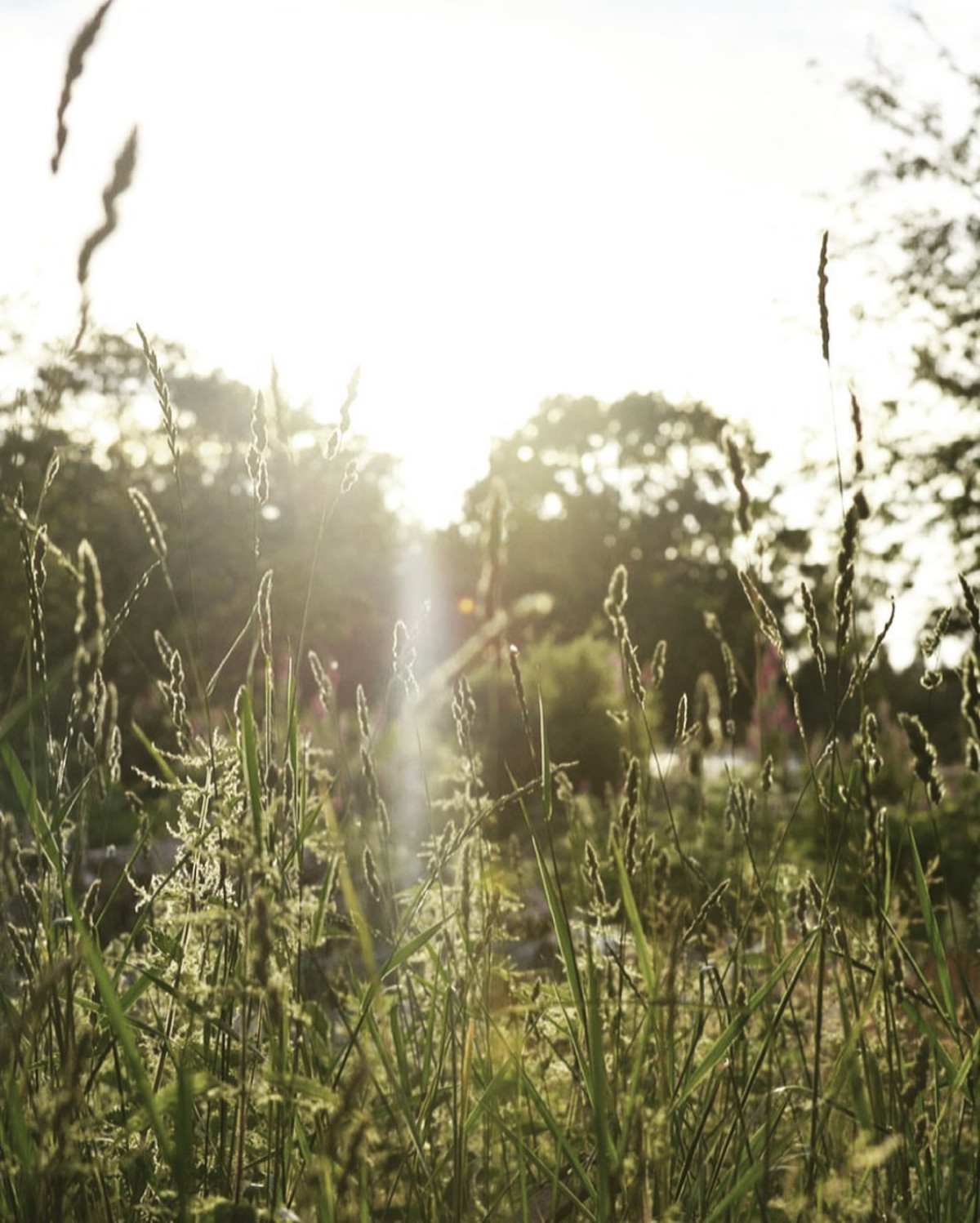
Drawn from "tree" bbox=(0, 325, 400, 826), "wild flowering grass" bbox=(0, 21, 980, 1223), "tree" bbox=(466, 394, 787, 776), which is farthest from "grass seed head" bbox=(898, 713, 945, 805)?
"tree" bbox=(466, 394, 787, 776)

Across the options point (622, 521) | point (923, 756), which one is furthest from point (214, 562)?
point (622, 521)

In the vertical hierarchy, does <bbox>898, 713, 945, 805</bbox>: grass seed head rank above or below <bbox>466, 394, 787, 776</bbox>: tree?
below

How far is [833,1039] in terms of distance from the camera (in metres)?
2.11

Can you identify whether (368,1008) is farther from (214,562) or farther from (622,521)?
(622,521)

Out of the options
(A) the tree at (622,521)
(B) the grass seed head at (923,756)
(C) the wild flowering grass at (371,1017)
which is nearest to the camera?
(C) the wild flowering grass at (371,1017)

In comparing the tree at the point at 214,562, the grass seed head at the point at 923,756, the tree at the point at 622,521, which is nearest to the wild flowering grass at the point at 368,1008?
the grass seed head at the point at 923,756

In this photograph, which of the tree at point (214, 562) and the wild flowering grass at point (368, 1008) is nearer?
the wild flowering grass at point (368, 1008)

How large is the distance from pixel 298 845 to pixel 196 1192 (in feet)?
1.30

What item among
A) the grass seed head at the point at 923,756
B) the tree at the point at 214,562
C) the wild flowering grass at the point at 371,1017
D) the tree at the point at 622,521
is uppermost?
the tree at the point at 622,521

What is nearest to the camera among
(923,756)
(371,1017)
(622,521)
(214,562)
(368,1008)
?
(368,1008)

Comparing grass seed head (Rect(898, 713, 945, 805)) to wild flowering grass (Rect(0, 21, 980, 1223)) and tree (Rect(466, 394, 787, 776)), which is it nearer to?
wild flowering grass (Rect(0, 21, 980, 1223))

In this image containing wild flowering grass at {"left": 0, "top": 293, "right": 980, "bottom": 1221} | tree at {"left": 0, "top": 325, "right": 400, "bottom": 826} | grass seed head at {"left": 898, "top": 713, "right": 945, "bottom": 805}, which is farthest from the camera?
tree at {"left": 0, "top": 325, "right": 400, "bottom": 826}

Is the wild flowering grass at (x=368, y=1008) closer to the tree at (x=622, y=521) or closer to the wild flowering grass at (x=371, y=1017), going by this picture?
the wild flowering grass at (x=371, y=1017)

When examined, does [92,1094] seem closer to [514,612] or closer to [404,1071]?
[404,1071]
